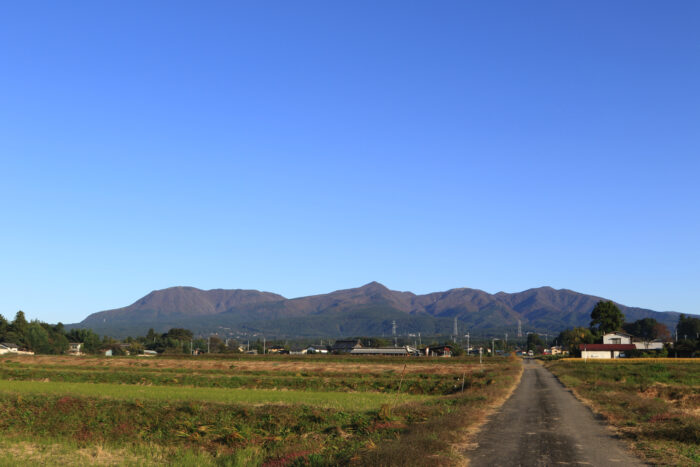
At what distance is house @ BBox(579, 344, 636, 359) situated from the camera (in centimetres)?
14488

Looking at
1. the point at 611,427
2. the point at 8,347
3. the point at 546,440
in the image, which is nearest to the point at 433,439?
the point at 546,440

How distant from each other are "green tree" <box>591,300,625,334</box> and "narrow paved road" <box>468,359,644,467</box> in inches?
6274

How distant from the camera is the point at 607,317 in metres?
182

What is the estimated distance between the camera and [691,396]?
41.7m

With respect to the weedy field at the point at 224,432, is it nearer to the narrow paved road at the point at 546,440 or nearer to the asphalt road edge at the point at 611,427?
the narrow paved road at the point at 546,440

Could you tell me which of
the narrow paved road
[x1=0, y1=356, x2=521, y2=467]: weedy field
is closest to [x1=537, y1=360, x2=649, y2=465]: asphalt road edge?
the narrow paved road

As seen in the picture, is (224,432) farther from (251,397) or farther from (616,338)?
(616,338)

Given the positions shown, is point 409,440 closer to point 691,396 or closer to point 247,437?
point 247,437

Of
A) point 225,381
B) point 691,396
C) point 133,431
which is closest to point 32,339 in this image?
point 225,381

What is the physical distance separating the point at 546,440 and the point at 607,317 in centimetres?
17464

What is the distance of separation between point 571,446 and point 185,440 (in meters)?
18.4

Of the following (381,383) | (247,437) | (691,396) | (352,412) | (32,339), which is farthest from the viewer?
(32,339)

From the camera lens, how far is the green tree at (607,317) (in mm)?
180625

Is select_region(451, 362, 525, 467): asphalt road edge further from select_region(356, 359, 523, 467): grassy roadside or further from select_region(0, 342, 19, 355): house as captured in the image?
select_region(0, 342, 19, 355): house
